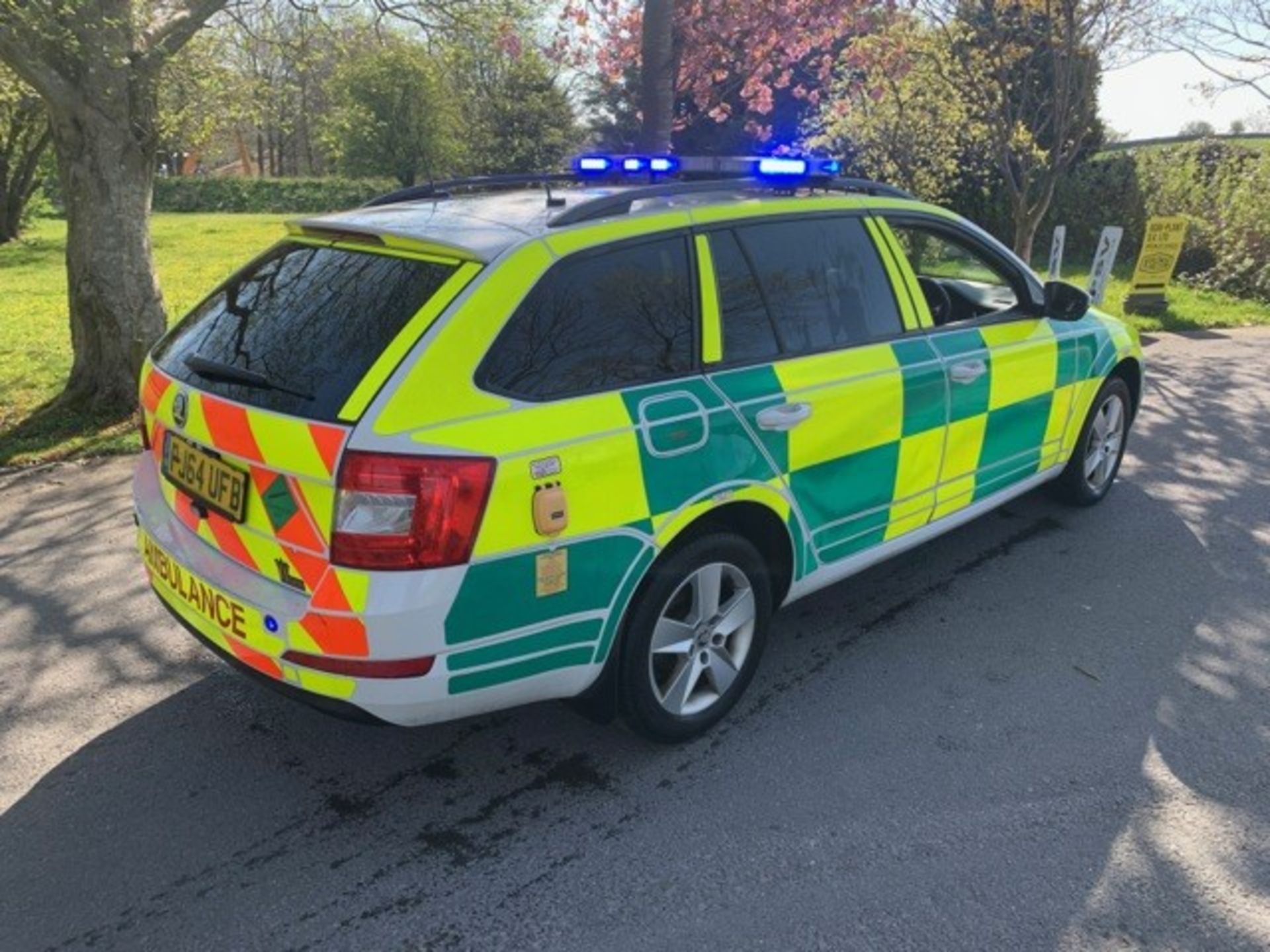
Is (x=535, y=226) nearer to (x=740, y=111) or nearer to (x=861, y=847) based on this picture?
(x=861, y=847)

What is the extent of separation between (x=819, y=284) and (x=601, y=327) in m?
0.98

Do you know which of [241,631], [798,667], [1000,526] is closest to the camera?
[241,631]

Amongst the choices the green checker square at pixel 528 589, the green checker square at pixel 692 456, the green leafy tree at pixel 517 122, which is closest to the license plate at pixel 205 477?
the green checker square at pixel 528 589

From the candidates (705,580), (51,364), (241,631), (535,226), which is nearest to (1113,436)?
(705,580)

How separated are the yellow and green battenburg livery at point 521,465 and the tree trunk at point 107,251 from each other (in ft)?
11.5

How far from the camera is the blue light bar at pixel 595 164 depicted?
3.93 meters

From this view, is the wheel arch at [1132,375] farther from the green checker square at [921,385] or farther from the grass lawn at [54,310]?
the grass lawn at [54,310]

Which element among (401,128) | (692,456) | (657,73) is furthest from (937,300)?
(401,128)

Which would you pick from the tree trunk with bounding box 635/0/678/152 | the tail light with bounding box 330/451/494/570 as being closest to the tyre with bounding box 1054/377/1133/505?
the tree trunk with bounding box 635/0/678/152

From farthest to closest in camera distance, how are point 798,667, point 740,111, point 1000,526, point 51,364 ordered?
point 740,111 < point 51,364 < point 1000,526 < point 798,667

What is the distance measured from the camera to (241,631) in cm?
256

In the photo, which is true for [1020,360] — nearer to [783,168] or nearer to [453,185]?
[783,168]

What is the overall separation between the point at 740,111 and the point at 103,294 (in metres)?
16.4

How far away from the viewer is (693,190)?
316cm
